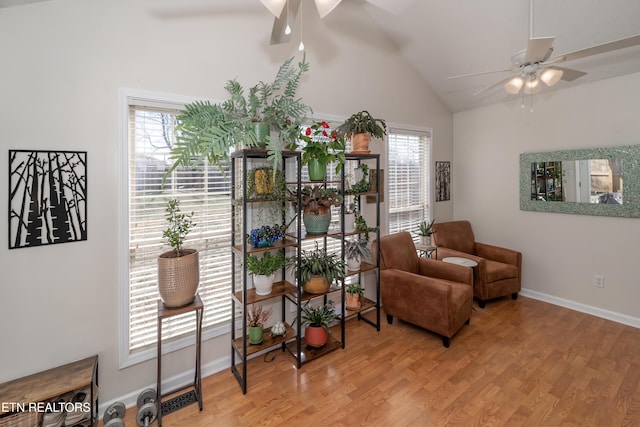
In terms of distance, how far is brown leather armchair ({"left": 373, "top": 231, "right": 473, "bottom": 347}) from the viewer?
2.66 metres

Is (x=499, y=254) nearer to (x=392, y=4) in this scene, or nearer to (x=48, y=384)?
(x=392, y=4)

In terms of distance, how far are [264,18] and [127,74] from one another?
3.91ft

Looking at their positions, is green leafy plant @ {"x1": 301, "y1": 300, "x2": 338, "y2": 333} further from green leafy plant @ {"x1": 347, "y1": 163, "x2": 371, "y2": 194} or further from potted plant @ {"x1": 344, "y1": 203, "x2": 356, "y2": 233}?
green leafy plant @ {"x1": 347, "y1": 163, "x2": 371, "y2": 194}

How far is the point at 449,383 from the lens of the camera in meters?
2.23

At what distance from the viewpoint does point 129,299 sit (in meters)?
2.04

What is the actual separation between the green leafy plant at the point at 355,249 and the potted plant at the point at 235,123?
1.19 m

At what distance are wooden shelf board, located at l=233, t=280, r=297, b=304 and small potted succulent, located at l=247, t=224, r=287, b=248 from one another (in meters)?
0.40

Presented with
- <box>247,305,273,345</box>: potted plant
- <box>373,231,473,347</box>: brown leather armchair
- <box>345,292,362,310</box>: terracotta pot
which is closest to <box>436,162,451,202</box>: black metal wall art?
<box>373,231,473,347</box>: brown leather armchair

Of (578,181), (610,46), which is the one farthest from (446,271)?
(610,46)

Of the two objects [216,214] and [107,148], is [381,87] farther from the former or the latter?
[107,148]

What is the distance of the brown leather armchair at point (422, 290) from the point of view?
8.74 feet

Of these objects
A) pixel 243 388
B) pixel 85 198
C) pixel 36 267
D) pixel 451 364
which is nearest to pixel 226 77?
pixel 85 198

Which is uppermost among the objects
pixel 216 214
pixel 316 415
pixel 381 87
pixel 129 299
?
pixel 381 87

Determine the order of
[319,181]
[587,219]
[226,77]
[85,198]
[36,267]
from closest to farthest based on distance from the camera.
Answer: [36,267]
[85,198]
[226,77]
[319,181]
[587,219]
